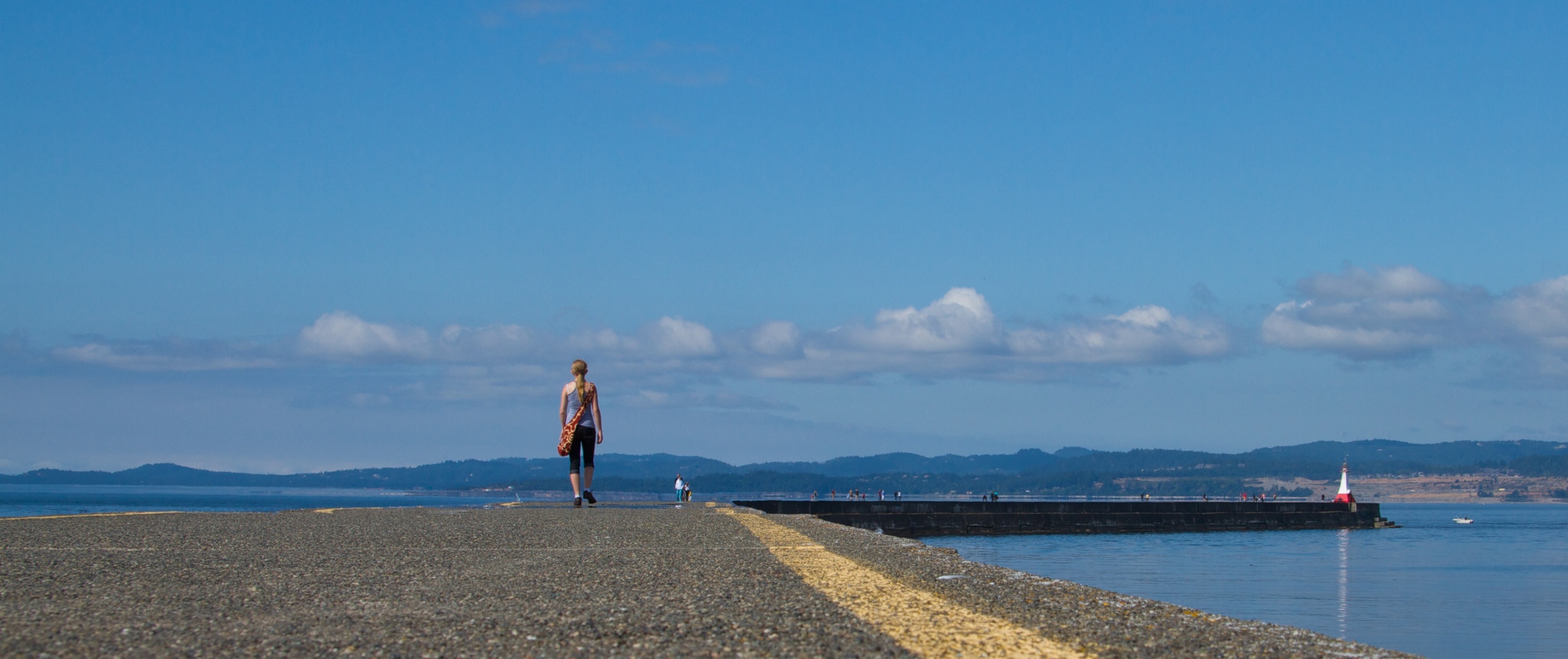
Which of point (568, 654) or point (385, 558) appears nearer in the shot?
point (568, 654)

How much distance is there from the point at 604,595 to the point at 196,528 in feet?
27.3

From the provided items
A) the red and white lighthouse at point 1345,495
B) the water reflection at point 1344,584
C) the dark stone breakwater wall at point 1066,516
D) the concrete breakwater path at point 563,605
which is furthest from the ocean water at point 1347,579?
the red and white lighthouse at point 1345,495

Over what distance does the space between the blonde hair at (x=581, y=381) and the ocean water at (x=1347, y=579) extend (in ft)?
25.1

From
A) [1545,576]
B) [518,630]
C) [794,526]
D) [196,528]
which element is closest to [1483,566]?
[1545,576]

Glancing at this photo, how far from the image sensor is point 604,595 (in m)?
7.02

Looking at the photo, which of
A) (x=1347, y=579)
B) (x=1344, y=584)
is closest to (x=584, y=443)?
(x=1344, y=584)

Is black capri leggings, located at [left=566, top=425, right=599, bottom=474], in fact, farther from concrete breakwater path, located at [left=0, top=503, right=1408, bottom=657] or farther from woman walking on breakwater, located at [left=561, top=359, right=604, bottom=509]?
concrete breakwater path, located at [left=0, top=503, right=1408, bottom=657]

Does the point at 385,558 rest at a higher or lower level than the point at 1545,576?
higher

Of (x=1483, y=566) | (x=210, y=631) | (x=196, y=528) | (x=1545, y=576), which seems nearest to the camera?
(x=210, y=631)

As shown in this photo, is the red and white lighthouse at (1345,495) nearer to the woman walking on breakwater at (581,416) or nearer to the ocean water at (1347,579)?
the ocean water at (1347,579)

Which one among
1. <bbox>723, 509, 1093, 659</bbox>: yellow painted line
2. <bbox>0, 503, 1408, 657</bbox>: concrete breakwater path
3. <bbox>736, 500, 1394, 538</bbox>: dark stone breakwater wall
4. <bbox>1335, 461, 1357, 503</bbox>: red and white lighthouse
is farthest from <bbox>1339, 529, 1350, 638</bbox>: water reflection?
<bbox>1335, 461, 1357, 503</bbox>: red and white lighthouse

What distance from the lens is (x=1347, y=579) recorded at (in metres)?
28.8

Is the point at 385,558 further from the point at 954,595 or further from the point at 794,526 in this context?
the point at 794,526

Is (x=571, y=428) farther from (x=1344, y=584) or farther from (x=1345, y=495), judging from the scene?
(x=1345, y=495)
